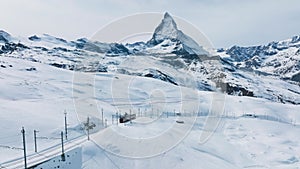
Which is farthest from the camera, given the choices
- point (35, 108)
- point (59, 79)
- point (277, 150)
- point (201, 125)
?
point (59, 79)

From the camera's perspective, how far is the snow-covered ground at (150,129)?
40.9 m

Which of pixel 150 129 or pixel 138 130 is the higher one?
pixel 138 130

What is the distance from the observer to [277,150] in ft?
186

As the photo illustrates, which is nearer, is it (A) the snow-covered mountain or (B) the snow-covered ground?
(A) the snow-covered mountain

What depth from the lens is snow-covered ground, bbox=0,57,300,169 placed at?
40.9 meters

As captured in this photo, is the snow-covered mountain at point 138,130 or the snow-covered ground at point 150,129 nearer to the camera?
the snow-covered mountain at point 138,130

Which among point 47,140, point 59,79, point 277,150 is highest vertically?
point 59,79

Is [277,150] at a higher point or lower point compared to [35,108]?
lower

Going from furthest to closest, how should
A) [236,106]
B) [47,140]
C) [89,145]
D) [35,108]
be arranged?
[236,106]
[35,108]
[47,140]
[89,145]

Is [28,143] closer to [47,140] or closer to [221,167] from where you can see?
[47,140]

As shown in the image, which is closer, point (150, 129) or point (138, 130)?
point (138, 130)

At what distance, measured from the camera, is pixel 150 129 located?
5506 cm

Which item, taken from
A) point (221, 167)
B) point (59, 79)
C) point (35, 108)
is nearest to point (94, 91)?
point (59, 79)

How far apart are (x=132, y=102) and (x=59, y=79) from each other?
37.5 meters
